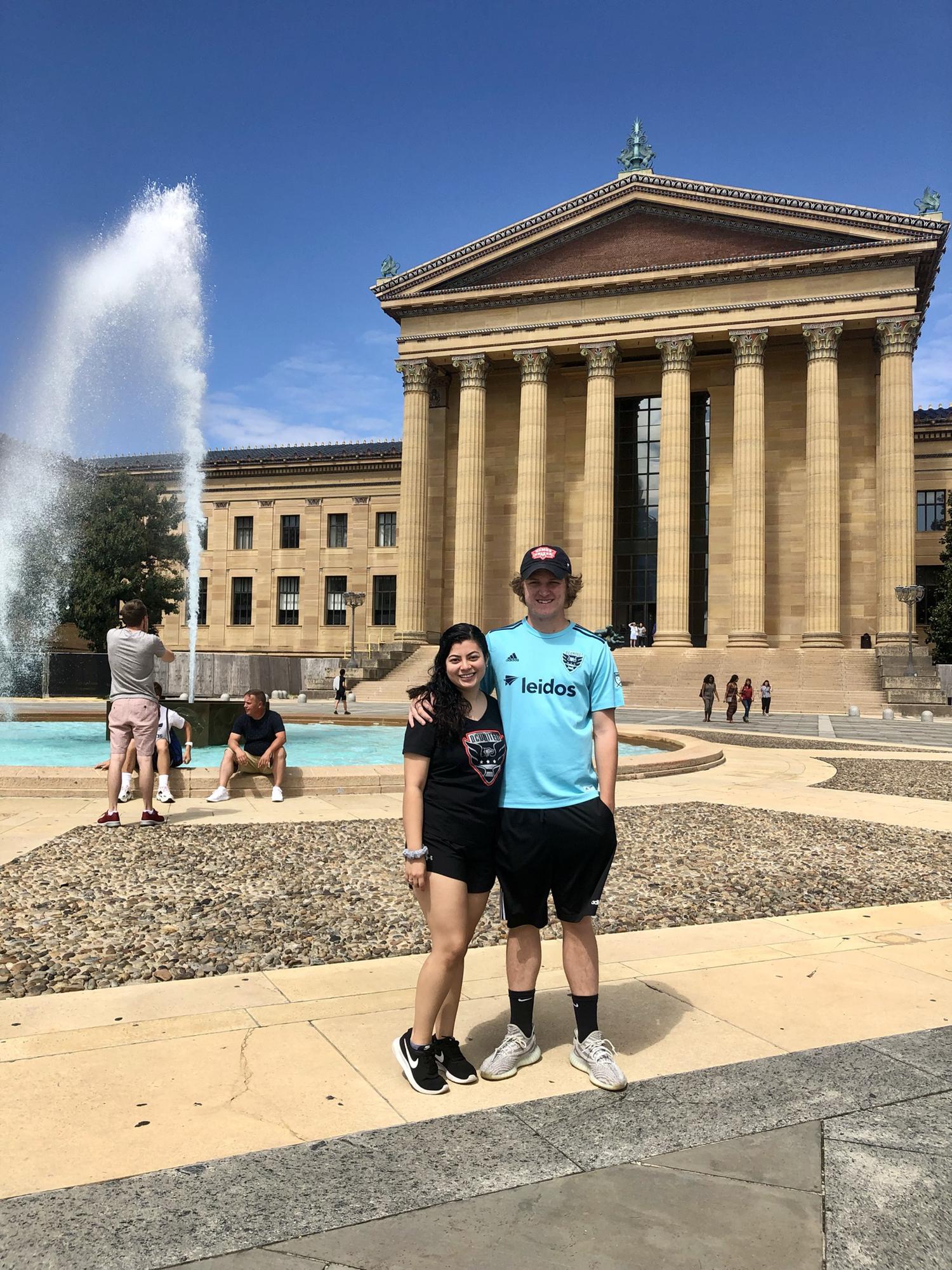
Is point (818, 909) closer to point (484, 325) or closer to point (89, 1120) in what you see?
point (89, 1120)

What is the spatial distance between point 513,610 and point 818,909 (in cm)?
4577

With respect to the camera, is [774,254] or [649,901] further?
[774,254]

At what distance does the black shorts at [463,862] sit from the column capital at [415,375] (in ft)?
167

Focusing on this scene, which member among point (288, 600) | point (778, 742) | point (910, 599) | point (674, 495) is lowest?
point (778, 742)

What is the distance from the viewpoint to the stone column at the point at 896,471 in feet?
148

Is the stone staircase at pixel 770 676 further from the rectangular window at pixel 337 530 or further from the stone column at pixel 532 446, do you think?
the rectangular window at pixel 337 530

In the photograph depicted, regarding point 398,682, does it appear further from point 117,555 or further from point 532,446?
point 117,555

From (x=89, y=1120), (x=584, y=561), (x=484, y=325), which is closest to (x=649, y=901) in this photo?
(x=89, y=1120)

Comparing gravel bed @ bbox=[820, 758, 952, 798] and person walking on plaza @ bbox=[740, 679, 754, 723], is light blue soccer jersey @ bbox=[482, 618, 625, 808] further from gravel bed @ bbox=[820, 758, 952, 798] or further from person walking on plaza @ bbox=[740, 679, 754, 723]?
person walking on plaza @ bbox=[740, 679, 754, 723]

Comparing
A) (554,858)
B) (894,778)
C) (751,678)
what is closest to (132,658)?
(554,858)

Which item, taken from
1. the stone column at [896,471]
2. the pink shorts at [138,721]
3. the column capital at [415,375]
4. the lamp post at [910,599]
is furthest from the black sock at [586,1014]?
the column capital at [415,375]

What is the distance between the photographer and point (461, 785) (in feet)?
13.5

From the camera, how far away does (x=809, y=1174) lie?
330 cm

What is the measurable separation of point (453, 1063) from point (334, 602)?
2401 inches
